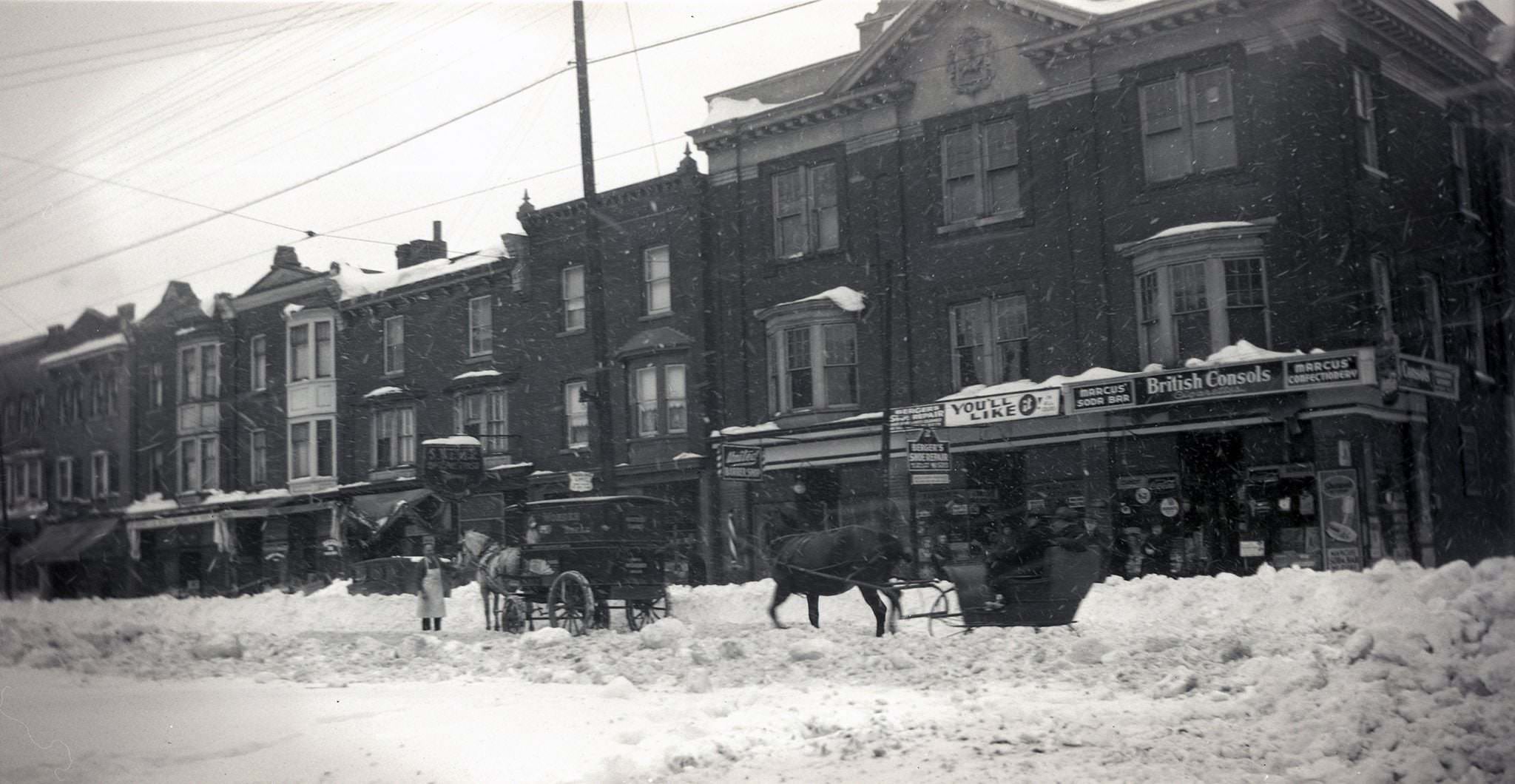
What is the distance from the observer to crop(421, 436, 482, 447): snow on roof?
425 inches

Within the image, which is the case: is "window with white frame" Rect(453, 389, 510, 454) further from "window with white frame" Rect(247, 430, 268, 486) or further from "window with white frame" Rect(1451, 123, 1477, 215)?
"window with white frame" Rect(1451, 123, 1477, 215)

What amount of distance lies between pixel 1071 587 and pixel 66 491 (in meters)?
8.28

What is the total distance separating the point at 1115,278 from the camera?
39.5 ft

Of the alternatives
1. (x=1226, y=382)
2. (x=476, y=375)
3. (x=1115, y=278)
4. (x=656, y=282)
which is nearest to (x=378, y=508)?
(x=476, y=375)

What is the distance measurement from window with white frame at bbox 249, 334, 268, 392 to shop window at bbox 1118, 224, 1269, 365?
320 inches

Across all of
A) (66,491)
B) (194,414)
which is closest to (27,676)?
(66,491)

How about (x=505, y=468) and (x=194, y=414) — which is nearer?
(x=194, y=414)

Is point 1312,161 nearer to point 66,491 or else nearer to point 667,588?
point 667,588

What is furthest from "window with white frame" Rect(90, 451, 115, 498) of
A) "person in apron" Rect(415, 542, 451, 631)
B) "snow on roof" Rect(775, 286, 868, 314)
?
"snow on roof" Rect(775, 286, 868, 314)

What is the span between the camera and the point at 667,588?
38.6 feet

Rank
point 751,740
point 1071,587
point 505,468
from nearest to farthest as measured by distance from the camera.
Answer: point 751,740 → point 1071,587 → point 505,468

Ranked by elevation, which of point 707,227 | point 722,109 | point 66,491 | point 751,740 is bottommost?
point 751,740

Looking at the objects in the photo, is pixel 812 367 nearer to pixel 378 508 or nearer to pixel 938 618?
pixel 938 618

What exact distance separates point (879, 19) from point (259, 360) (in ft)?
21.7
